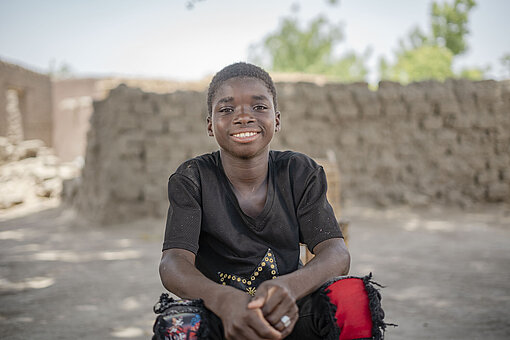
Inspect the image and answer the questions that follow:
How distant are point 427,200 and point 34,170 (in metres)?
8.51

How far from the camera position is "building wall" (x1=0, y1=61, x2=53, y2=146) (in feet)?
44.0

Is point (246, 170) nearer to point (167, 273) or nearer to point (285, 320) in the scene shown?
point (167, 273)

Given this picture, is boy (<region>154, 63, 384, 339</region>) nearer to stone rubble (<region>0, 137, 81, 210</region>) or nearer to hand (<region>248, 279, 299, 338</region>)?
hand (<region>248, 279, 299, 338</region>)

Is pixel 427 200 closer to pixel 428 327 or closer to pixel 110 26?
pixel 428 327

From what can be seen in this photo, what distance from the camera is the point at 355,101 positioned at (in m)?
7.62

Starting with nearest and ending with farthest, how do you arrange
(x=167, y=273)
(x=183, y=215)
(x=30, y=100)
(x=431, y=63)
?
(x=167, y=273), (x=183, y=215), (x=30, y=100), (x=431, y=63)

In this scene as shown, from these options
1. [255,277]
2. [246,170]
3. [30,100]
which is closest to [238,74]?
[246,170]

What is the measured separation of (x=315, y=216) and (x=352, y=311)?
15.6 inches

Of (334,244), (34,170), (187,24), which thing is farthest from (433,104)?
(187,24)

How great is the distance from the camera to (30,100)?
1471 cm

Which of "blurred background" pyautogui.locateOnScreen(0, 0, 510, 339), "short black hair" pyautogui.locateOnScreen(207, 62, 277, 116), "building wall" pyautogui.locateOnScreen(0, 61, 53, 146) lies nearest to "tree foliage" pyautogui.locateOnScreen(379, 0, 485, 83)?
"blurred background" pyautogui.locateOnScreen(0, 0, 510, 339)

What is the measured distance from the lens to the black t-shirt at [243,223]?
1.51 meters

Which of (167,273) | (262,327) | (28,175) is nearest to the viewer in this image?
(262,327)

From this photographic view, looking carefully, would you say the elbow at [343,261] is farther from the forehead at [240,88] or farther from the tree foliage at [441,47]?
the tree foliage at [441,47]
